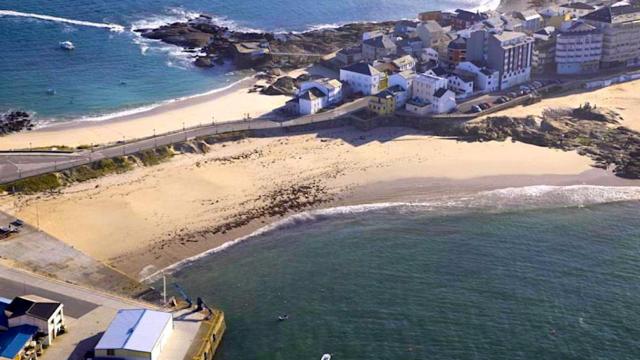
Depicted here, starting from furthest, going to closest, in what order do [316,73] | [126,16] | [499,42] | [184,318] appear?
[126,16] → [316,73] → [499,42] → [184,318]

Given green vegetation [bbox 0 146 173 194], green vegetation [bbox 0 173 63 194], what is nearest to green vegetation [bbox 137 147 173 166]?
green vegetation [bbox 0 146 173 194]

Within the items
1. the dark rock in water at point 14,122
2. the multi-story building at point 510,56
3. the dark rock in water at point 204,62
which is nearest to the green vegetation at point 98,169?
the dark rock in water at point 14,122

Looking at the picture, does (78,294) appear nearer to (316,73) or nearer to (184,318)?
(184,318)

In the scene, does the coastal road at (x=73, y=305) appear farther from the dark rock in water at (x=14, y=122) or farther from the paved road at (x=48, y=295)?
the dark rock in water at (x=14, y=122)

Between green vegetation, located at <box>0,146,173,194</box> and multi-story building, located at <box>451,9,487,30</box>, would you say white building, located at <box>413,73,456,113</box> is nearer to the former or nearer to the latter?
multi-story building, located at <box>451,9,487,30</box>

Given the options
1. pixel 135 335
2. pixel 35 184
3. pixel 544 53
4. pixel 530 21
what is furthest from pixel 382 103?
pixel 135 335

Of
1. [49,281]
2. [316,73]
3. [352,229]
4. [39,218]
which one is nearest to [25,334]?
[49,281]

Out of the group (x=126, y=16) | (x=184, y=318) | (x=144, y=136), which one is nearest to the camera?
(x=184, y=318)
